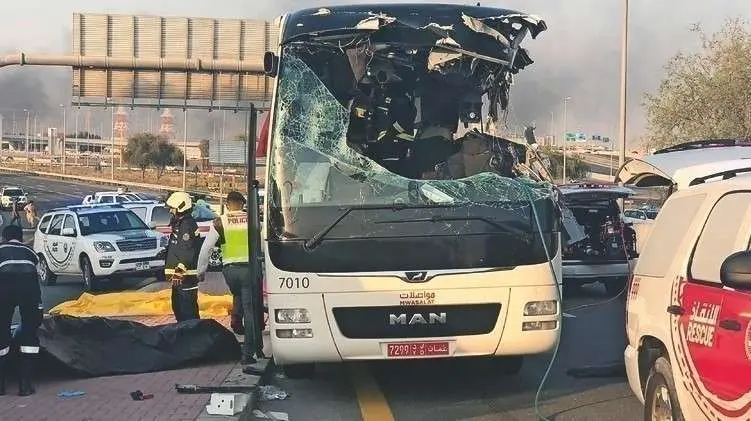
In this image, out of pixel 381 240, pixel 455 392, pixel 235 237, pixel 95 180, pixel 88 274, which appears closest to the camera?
pixel 381 240

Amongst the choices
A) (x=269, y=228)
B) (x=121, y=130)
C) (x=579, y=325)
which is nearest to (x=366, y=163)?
(x=269, y=228)

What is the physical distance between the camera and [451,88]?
8836 mm

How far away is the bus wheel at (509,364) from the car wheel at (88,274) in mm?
12618

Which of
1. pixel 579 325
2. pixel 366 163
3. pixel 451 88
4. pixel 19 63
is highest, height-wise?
pixel 19 63

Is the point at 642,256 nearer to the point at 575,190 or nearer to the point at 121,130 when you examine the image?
the point at 575,190

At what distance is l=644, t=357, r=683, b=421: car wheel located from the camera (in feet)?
17.9

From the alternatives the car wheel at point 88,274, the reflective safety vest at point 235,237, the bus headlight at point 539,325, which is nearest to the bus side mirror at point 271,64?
the reflective safety vest at point 235,237

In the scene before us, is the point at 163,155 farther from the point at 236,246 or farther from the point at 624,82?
the point at 236,246

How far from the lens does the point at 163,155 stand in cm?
12325

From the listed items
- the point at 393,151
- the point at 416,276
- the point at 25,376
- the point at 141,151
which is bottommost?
the point at 25,376

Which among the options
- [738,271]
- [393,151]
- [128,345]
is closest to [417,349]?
[393,151]

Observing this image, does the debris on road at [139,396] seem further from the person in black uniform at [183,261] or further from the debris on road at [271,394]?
the person in black uniform at [183,261]

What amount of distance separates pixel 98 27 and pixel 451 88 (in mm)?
17245

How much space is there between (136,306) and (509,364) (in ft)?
23.8
